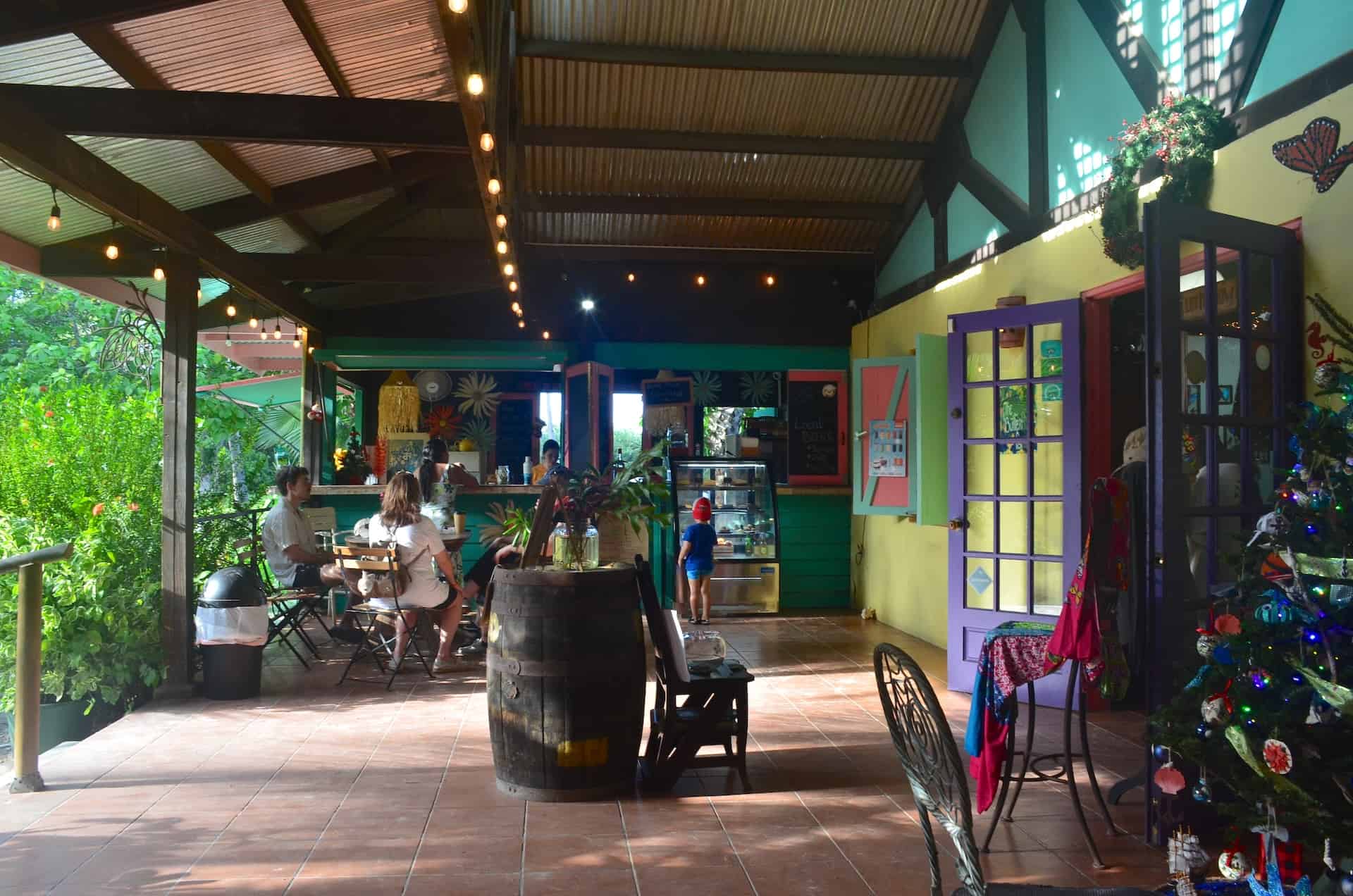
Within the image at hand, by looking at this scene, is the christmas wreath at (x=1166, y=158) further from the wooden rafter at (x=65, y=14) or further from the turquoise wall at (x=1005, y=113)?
the wooden rafter at (x=65, y=14)

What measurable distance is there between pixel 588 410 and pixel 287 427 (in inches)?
328

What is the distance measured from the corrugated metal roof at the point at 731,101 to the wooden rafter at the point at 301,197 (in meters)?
0.91

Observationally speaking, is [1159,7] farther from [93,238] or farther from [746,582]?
[93,238]

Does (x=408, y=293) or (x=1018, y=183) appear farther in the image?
(x=408, y=293)

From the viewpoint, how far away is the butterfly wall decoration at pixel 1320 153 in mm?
3883

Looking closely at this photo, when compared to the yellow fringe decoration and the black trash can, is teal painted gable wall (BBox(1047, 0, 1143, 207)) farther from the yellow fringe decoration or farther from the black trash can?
the yellow fringe decoration

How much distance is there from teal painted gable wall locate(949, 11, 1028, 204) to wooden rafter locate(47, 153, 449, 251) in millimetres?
4024

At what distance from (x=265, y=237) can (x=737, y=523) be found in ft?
16.2

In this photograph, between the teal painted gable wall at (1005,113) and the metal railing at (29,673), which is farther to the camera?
the teal painted gable wall at (1005,113)

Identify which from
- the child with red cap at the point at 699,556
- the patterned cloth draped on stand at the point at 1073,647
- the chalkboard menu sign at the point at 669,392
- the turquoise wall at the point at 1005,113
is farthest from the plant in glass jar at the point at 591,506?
the chalkboard menu sign at the point at 669,392

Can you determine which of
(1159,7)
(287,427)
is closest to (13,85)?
(1159,7)

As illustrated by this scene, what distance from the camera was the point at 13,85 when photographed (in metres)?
4.60

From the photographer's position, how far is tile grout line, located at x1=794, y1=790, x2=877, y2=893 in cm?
336

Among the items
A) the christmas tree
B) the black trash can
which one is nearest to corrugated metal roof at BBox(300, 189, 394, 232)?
the black trash can
